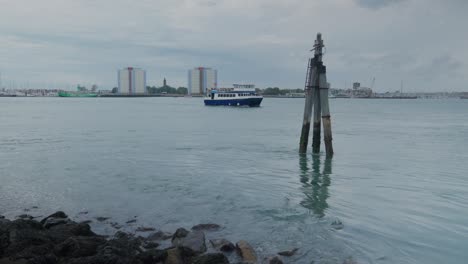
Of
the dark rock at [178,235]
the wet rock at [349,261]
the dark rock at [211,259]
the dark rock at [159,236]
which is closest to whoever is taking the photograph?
the dark rock at [211,259]

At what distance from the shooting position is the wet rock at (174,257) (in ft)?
24.8

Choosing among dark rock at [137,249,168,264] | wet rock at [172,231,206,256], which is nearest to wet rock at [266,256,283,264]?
wet rock at [172,231,206,256]

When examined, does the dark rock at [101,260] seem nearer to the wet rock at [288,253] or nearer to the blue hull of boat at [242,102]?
the wet rock at [288,253]

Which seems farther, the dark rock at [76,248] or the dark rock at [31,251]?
the dark rock at [76,248]

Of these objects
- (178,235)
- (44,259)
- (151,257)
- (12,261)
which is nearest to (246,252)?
(178,235)

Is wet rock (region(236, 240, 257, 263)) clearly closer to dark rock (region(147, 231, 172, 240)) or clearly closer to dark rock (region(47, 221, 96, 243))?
dark rock (region(147, 231, 172, 240))

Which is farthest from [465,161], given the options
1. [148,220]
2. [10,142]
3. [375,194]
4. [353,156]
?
[10,142]

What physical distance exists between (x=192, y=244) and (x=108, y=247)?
171 centimetres

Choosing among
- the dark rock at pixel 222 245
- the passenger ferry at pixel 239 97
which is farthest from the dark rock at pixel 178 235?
the passenger ferry at pixel 239 97

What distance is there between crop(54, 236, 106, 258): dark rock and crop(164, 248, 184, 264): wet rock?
1.34 meters

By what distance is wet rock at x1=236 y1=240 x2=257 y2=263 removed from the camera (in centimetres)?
827

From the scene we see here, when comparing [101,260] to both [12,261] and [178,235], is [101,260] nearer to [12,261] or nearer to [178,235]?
[12,261]

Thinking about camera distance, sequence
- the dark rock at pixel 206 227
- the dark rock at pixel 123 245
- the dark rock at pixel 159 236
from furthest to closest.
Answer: the dark rock at pixel 206 227 < the dark rock at pixel 159 236 < the dark rock at pixel 123 245

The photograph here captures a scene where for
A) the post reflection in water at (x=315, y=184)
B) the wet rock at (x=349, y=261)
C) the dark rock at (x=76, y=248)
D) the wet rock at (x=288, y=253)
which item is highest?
the dark rock at (x=76, y=248)
